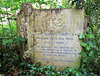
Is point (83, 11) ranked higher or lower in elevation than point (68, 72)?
higher

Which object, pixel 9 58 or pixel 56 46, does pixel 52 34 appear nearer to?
pixel 56 46

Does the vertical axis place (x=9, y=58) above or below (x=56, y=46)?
below

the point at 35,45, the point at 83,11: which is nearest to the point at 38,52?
the point at 35,45

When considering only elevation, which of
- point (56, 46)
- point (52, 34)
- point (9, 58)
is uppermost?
point (52, 34)

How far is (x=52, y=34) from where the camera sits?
7.88 feet

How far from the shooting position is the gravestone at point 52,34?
2309 millimetres

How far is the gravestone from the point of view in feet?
7.57

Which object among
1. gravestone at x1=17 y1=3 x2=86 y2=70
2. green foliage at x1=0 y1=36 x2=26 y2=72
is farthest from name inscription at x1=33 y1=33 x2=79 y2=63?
green foliage at x1=0 y1=36 x2=26 y2=72

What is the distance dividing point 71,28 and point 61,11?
54 centimetres

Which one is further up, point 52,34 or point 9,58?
point 52,34

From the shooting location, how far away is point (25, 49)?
2.55 meters

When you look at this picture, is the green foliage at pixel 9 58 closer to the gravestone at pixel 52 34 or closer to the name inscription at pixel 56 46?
the gravestone at pixel 52 34

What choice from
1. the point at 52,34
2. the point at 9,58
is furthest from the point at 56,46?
the point at 9,58

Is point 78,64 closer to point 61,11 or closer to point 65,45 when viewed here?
point 65,45
